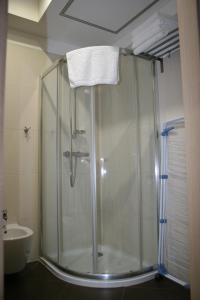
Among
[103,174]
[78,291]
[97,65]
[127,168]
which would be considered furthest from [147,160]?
[78,291]

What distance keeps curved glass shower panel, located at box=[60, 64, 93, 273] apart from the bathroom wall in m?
0.39

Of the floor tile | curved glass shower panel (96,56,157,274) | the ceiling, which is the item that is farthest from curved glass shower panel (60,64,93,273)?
the ceiling

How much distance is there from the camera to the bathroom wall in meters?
2.51

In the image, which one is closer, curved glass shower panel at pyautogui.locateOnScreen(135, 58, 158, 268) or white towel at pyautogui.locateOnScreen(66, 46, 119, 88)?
white towel at pyautogui.locateOnScreen(66, 46, 119, 88)

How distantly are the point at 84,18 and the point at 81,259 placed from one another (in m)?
2.41

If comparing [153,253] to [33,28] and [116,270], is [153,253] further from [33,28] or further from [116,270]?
[33,28]

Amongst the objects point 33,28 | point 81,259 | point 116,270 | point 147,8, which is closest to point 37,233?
point 81,259

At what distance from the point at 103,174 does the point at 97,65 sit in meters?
1.06

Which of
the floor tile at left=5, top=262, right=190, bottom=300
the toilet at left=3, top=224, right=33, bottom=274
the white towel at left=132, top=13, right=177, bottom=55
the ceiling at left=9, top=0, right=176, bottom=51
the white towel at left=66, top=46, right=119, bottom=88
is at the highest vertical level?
the ceiling at left=9, top=0, right=176, bottom=51

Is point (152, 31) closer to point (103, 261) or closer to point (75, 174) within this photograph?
point (75, 174)

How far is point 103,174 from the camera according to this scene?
7.87 feet

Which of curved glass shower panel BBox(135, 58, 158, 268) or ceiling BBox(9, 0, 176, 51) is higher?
ceiling BBox(9, 0, 176, 51)

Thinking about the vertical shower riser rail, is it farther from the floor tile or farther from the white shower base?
the floor tile

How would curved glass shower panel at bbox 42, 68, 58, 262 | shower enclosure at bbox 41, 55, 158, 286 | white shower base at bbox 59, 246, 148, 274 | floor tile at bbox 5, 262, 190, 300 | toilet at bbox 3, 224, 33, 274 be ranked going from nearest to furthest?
floor tile at bbox 5, 262, 190, 300
toilet at bbox 3, 224, 33, 274
white shower base at bbox 59, 246, 148, 274
shower enclosure at bbox 41, 55, 158, 286
curved glass shower panel at bbox 42, 68, 58, 262
